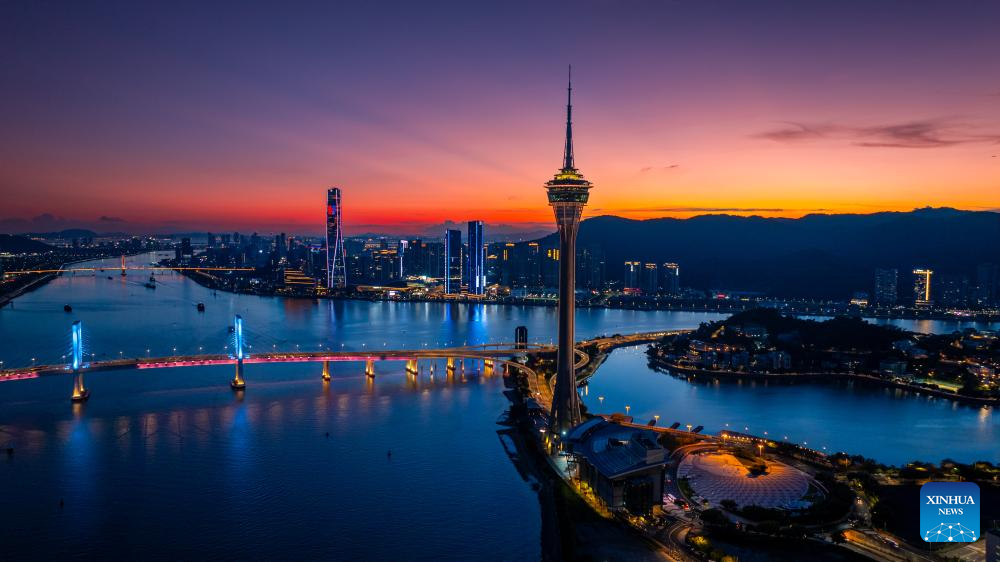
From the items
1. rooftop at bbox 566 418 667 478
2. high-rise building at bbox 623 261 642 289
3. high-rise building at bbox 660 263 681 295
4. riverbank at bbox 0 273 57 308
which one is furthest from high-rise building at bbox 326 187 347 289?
rooftop at bbox 566 418 667 478

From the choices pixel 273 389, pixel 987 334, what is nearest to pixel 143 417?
pixel 273 389

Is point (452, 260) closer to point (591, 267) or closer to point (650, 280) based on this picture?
point (591, 267)

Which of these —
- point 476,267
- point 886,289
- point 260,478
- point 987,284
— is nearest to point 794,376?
point 260,478

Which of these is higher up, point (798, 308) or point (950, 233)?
point (950, 233)

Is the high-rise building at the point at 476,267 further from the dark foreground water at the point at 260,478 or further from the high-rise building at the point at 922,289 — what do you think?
the dark foreground water at the point at 260,478

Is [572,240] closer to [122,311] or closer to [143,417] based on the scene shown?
[143,417]
